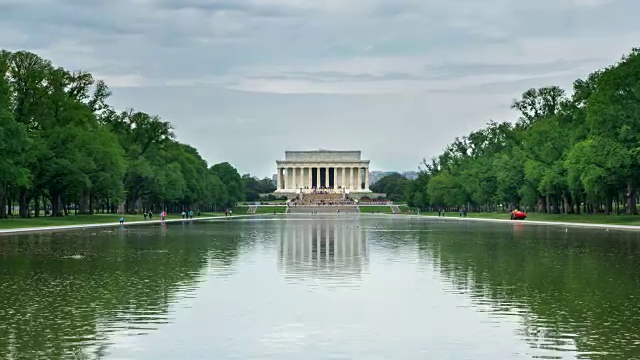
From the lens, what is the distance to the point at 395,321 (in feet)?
52.4

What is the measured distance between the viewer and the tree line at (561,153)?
65750mm

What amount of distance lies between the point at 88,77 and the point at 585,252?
61.2 m

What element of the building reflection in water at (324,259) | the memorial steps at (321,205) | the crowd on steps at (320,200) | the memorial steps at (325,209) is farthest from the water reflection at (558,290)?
the crowd on steps at (320,200)

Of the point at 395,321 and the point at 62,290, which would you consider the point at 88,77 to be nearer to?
the point at 62,290

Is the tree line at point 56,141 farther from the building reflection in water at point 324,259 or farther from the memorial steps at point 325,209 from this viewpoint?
the memorial steps at point 325,209

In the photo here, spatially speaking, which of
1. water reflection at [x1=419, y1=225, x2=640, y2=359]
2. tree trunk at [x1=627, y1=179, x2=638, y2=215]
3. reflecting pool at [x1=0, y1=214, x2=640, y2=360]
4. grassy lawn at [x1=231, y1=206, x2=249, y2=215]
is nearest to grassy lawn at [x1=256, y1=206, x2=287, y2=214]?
grassy lawn at [x1=231, y1=206, x2=249, y2=215]

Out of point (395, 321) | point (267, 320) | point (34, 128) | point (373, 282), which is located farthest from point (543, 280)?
point (34, 128)

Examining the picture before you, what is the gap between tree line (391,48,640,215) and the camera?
6575cm

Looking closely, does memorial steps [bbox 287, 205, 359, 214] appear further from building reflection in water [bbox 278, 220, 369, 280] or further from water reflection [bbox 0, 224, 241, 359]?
water reflection [bbox 0, 224, 241, 359]

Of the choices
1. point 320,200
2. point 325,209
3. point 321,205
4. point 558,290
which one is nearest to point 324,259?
point 558,290

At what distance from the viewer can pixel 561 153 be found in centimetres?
8556

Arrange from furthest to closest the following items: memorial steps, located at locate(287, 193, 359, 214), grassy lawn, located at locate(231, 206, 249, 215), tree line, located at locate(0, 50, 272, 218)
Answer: memorial steps, located at locate(287, 193, 359, 214) < grassy lawn, located at locate(231, 206, 249, 215) < tree line, located at locate(0, 50, 272, 218)

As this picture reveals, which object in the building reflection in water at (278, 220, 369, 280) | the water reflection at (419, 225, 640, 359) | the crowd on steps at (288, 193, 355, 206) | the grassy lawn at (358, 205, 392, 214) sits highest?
the crowd on steps at (288, 193, 355, 206)

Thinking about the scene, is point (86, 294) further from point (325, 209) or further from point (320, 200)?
point (320, 200)
